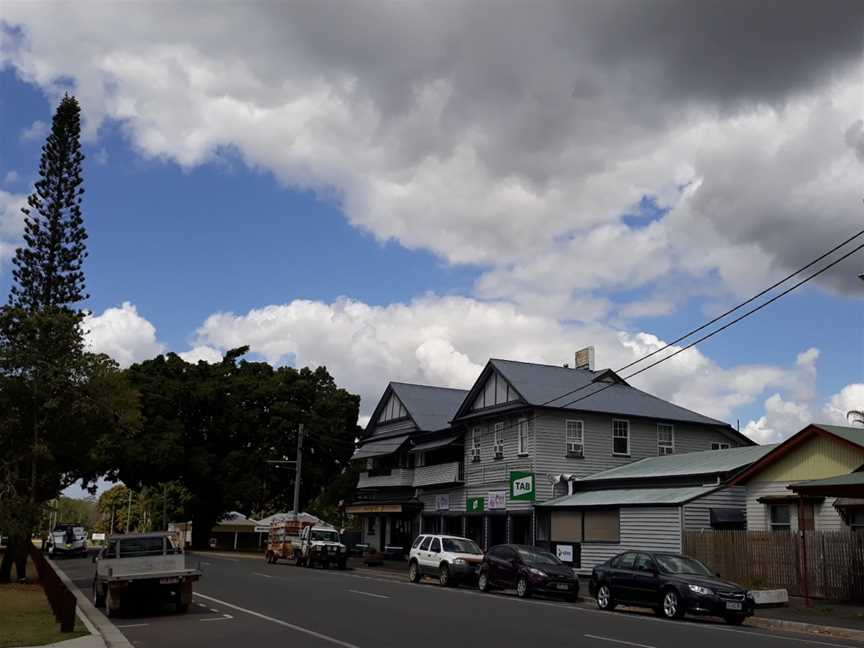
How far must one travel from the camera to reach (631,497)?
34344 mm

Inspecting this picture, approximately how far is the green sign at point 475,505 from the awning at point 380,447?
7253 millimetres

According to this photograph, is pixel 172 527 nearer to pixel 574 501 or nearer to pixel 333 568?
pixel 333 568

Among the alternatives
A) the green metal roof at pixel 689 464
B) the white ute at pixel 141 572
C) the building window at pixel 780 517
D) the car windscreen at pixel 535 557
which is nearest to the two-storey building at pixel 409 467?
the green metal roof at pixel 689 464

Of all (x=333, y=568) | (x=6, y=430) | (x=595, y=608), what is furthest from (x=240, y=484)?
(x=595, y=608)

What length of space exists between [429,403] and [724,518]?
2566cm

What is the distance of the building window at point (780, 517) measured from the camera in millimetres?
28706

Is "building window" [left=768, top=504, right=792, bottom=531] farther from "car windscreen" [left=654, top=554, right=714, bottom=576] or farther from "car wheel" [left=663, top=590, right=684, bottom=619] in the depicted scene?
"car wheel" [left=663, top=590, right=684, bottom=619]

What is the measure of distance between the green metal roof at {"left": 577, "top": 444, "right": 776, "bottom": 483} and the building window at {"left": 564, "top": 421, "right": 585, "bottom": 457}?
5.01ft

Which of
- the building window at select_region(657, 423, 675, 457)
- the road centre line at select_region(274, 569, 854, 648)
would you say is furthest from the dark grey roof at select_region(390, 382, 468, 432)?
the road centre line at select_region(274, 569, 854, 648)

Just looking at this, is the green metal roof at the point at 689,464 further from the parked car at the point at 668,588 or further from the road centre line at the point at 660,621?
the parked car at the point at 668,588

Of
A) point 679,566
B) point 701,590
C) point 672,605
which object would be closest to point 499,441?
point 679,566

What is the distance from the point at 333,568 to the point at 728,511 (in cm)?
2042

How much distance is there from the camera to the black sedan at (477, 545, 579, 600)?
25594mm

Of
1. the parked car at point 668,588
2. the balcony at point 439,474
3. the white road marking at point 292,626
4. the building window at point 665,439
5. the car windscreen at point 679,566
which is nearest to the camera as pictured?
the white road marking at point 292,626
